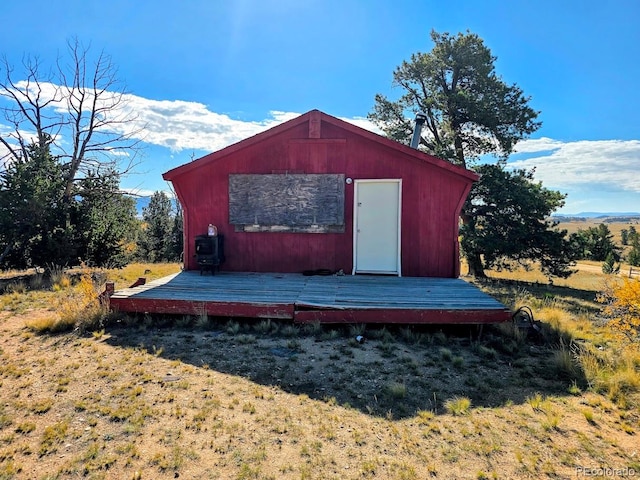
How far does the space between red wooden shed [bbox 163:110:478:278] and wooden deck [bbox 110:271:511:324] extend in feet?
2.77

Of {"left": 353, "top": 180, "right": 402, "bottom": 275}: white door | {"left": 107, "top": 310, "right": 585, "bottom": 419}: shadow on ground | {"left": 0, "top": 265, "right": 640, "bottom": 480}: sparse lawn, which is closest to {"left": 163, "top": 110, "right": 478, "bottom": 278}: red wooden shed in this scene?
{"left": 353, "top": 180, "right": 402, "bottom": 275}: white door

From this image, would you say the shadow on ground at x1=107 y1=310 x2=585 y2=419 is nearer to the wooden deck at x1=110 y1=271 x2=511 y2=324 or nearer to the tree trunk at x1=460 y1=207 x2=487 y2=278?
the wooden deck at x1=110 y1=271 x2=511 y2=324

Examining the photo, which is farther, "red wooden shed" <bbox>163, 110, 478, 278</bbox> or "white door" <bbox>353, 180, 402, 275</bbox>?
"white door" <bbox>353, 180, 402, 275</bbox>

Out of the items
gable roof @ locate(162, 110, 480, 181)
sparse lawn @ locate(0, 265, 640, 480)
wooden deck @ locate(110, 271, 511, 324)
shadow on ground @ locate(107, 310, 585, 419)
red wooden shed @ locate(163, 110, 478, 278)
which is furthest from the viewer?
red wooden shed @ locate(163, 110, 478, 278)

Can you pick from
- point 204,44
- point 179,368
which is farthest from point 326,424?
point 204,44

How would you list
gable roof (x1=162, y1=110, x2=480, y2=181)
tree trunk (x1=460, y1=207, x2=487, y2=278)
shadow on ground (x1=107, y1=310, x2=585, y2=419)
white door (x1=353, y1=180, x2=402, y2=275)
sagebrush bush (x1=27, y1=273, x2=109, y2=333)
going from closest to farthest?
shadow on ground (x1=107, y1=310, x2=585, y2=419) → sagebrush bush (x1=27, y1=273, x2=109, y2=333) → gable roof (x1=162, y1=110, x2=480, y2=181) → white door (x1=353, y1=180, x2=402, y2=275) → tree trunk (x1=460, y1=207, x2=487, y2=278)

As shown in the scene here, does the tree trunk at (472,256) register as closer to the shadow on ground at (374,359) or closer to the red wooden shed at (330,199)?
the red wooden shed at (330,199)

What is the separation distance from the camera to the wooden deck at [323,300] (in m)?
4.96

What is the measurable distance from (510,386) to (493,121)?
10.6 meters

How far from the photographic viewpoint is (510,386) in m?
3.68

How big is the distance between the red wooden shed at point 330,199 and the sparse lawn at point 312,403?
234 cm

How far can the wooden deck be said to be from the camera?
4.96m

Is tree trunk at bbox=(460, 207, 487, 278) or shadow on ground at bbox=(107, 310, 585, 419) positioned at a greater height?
tree trunk at bbox=(460, 207, 487, 278)

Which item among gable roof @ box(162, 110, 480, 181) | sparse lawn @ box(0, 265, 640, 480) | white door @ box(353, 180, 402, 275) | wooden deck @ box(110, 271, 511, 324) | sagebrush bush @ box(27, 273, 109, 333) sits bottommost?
sparse lawn @ box(0, 265, 640, 480)
